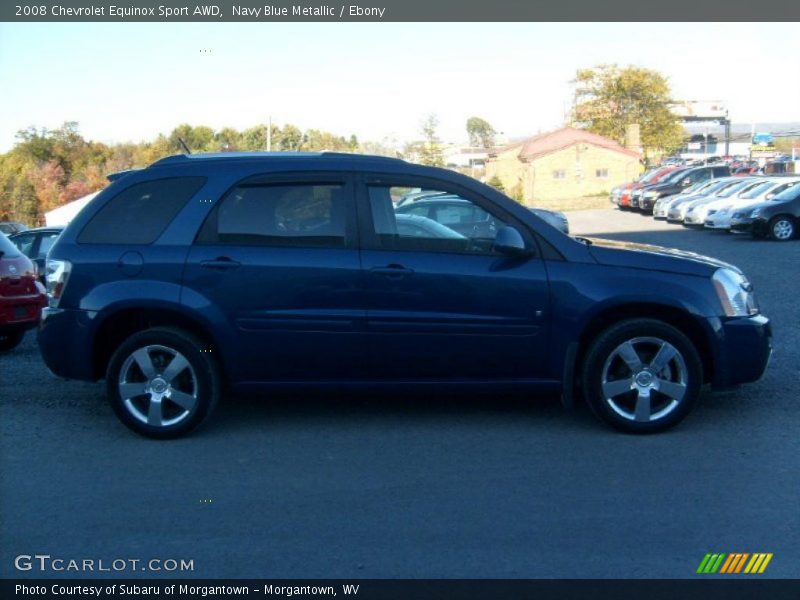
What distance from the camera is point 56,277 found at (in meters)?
6.59

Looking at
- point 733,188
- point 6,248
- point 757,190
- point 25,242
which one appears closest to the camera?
point 6,248

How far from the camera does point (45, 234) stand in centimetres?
1769

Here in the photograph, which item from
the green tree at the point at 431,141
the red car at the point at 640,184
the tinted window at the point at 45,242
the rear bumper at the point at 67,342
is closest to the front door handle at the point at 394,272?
the rear bumper at the point at 67,342

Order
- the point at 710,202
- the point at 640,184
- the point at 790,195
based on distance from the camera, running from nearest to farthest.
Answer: the point at 790,195 → the point at 710,202 → the point at 640,184

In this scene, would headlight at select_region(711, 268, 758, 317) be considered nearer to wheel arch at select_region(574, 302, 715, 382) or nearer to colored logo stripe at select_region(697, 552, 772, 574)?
wheel arch at select_region(574, 302, 715, 382)

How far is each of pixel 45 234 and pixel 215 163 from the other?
1218 centimetres

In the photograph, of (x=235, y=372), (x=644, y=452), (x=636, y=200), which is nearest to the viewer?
(x=644, y=452)

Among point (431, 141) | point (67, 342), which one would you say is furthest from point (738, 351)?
point (431, 141)

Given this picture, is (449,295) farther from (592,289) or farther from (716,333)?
(716,333)

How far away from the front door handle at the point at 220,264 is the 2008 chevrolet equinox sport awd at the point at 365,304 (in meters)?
0.01

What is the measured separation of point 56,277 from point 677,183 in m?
36.9

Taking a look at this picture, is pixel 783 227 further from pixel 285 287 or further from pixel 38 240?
pixel 285 287
